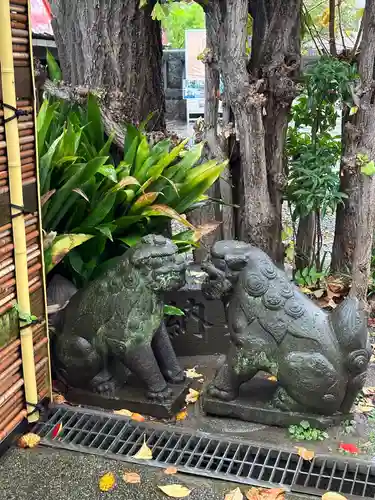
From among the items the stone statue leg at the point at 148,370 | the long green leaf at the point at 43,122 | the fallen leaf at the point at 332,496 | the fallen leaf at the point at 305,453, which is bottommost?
the fallen leaf at the point at 305,453

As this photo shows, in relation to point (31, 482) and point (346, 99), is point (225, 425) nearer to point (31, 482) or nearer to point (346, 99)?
point (31, 482)

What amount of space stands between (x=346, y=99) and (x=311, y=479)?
2.88 m

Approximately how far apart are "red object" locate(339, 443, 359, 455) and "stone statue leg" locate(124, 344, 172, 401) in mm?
1001

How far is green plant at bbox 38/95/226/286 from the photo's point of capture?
148 inches

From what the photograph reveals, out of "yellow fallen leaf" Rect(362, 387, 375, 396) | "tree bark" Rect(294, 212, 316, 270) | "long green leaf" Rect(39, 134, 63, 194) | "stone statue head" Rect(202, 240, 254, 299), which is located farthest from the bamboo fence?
"tree bark" Rect(294, 212, 316, 270)

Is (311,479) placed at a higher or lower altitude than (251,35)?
lower

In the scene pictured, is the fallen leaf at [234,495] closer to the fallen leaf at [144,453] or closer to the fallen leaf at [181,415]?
the fallen leaf at [144,453]

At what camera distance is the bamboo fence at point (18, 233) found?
2.89 meters

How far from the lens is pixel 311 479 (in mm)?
2854

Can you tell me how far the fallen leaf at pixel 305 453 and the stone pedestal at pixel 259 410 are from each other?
207 millimetres

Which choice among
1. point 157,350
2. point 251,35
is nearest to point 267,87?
point 251,35

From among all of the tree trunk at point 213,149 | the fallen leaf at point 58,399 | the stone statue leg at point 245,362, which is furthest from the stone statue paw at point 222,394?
the tree trunk at point 213,149

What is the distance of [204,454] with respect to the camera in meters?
3.00

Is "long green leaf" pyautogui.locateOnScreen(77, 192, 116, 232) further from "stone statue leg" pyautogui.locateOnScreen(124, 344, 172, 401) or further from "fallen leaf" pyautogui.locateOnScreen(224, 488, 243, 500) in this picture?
"fallen leaf" pyautogui.locateOnScreen(224, 488, 243, 500)
